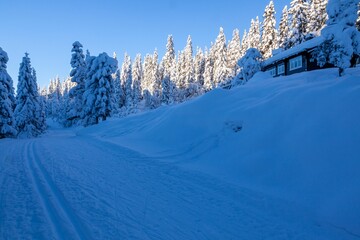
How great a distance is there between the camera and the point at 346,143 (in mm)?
8156

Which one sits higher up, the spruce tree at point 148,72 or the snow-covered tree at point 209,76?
the spruce tree at point 148,72

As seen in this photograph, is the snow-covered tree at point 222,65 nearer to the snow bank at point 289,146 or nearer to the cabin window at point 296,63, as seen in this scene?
the cabin window at point 296,63

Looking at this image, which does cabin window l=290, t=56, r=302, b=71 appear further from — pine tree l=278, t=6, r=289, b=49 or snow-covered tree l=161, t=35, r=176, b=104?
snow-covered tree l=161, t=35, r=176, b=104

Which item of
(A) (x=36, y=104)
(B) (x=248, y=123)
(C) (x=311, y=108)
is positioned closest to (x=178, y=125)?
(B) (x=248, y=123)

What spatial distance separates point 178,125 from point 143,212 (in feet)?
36.2

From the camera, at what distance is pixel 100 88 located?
113 feet

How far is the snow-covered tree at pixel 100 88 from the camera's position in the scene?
34.6m

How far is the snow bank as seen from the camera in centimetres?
709

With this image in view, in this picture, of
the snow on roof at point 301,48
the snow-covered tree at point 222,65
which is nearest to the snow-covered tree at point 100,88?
the snow on roof at point 301,48

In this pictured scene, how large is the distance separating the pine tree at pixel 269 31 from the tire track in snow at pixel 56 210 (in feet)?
165

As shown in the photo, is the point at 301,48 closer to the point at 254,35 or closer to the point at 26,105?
the point at 254,35

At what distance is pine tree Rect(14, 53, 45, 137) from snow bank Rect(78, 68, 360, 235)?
1053 inches

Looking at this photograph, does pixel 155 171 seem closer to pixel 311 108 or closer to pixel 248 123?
pixel 248 123

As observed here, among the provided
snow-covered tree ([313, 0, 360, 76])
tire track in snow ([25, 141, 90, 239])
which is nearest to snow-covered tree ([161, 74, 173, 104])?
snow-covered tree ([313, 0, 360, 76])
